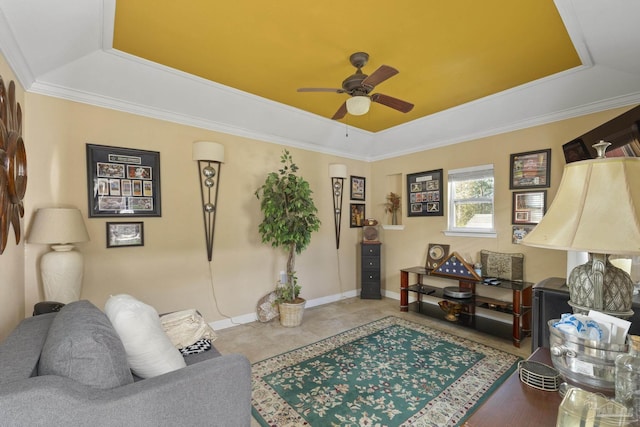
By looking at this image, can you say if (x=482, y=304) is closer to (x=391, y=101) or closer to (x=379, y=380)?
(x=379, y=380)

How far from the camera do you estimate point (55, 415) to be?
0.86 m

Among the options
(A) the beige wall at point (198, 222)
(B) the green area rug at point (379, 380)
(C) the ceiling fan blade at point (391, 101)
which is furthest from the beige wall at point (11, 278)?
(C) the ceiling fan blade at point (391, 101)

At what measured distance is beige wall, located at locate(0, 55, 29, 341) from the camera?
5.91ft

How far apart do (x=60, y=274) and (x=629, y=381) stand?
3278 millimetres

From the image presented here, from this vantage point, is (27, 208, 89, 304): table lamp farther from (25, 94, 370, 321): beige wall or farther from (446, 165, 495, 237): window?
(446, 165, 495, 237): window

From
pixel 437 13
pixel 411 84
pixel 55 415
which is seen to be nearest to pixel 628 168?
pixel 437 13

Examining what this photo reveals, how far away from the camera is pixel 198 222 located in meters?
3.34

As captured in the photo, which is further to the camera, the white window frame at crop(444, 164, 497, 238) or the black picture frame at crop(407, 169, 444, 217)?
the black picture frame at crop(407, 169, 444, 217)

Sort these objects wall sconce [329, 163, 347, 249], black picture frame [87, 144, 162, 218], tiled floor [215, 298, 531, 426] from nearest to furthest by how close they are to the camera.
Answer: black picture frame [87, 144, 162, 218]
tiled floor [215, 298, 531, 426]
wall sconce [329, 163, 347, 249]

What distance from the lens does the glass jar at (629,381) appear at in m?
0.76

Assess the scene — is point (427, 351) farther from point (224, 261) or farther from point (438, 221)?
point (224, 261)

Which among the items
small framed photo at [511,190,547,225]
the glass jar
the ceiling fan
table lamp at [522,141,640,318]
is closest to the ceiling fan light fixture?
the ceiling fan

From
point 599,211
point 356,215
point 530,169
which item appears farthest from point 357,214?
point 599,211

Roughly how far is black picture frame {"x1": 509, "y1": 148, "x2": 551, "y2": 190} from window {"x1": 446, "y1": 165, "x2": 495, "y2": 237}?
0.28 m
